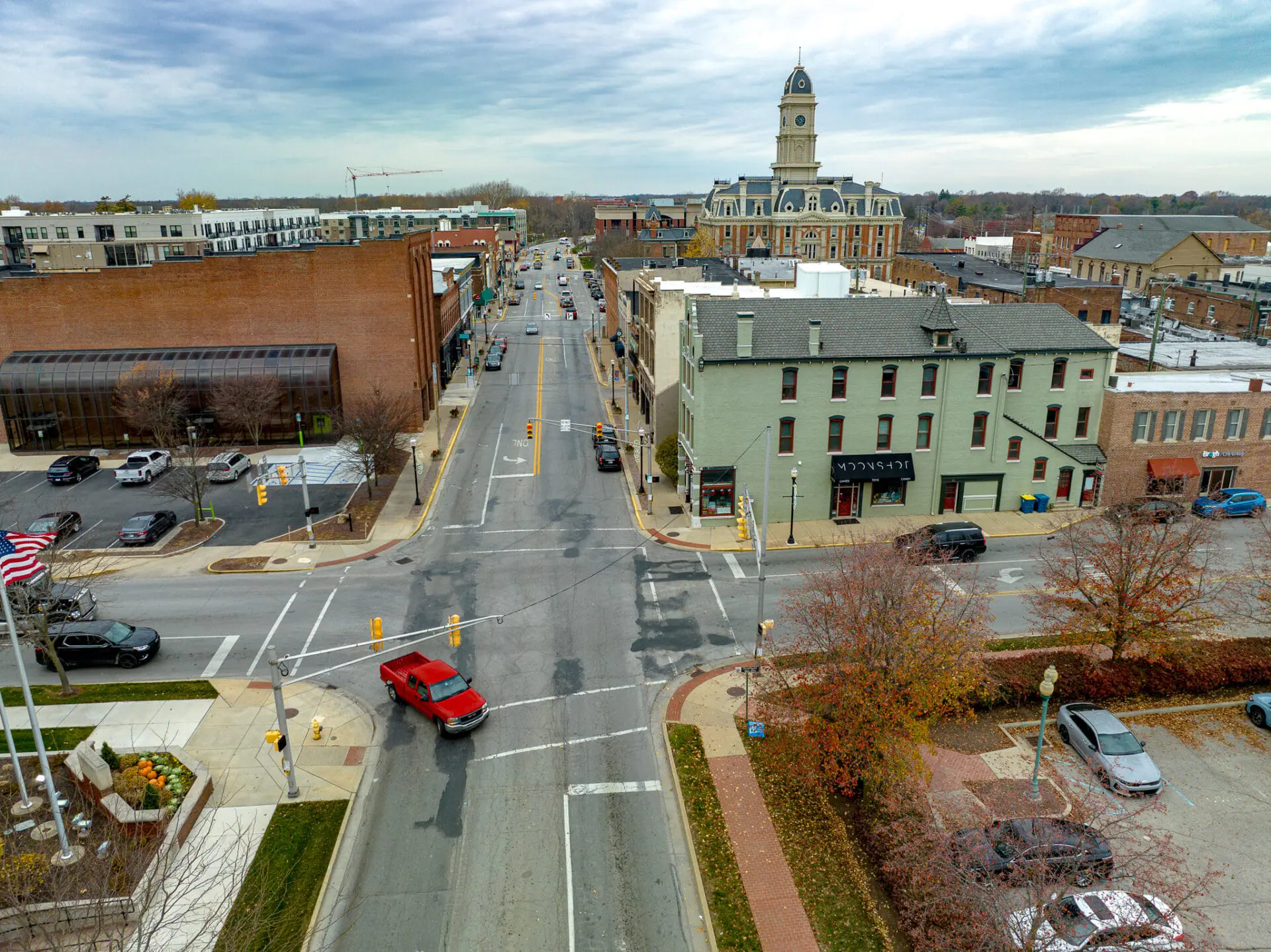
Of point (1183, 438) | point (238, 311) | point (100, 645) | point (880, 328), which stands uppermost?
point (880, 328)

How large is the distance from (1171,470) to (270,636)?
1769 inches

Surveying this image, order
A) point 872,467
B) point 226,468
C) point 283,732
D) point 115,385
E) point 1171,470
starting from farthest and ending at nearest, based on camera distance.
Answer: point 115,385
point 226,468
point 1171,470
point 872,467
point 283,732

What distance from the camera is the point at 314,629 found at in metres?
32.9

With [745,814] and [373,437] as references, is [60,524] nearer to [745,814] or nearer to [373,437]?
[373,437]

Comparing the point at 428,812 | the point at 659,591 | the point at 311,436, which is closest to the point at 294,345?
the point at 311,436

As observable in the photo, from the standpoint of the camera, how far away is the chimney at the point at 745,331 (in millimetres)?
40844

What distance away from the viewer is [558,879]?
20469 millimetres

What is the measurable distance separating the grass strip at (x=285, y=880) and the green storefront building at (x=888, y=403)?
24.9 m

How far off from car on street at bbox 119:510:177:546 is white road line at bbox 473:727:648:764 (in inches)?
1010

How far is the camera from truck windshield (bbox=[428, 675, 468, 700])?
1036 inches

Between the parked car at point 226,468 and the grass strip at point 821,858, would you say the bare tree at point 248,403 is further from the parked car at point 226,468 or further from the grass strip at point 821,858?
the grass strip at point 821,858

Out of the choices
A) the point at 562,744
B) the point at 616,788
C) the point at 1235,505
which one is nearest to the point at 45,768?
the point at 562,744

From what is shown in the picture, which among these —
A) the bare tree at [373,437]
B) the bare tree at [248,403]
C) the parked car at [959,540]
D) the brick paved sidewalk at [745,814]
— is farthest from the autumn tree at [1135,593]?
the bare tree at [248,403]

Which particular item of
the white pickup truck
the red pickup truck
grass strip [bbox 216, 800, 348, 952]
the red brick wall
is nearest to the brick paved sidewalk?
the red pickup truck
